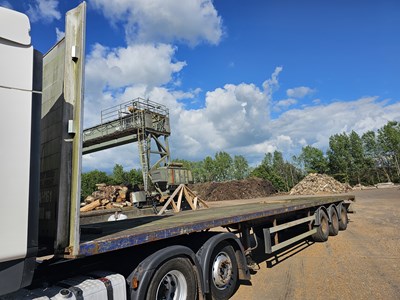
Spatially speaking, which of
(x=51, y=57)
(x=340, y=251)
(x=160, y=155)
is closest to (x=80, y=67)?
(x=51, y=57)

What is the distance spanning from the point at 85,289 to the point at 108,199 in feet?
57.6

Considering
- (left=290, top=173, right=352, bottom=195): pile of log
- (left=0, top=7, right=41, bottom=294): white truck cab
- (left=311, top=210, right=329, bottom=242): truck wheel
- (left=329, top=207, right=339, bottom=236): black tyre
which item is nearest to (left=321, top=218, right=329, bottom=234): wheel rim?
(left=311, top=210, right=329, bottom=242): truck wheel

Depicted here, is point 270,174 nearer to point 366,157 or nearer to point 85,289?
point 366,157

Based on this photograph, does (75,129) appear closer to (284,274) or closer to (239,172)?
(284,274)

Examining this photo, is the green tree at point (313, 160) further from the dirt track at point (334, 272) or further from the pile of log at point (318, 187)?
the dirt track at point (334, 272)

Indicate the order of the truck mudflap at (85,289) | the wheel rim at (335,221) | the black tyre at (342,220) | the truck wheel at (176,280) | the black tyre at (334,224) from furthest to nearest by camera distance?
the black tyre at (342,220) < the wheel rim at (335,221) < the black tyre at (334,224) < the truck wheel at (176,280) < the truck mudflap at (85,289)

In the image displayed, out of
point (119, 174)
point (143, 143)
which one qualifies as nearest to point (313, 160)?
point (119, 174)

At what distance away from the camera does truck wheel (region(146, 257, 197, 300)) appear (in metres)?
3.26

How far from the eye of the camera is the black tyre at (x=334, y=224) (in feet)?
28.9

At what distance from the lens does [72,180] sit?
2.55 m

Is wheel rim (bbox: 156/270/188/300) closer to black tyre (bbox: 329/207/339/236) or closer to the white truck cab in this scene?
the white truck cab

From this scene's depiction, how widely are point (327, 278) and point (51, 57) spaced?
5.56 meters

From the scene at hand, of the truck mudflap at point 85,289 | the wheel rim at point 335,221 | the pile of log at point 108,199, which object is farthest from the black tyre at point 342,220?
the pile of log at point 108,199

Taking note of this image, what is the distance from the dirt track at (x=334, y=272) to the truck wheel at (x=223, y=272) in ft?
0.98
